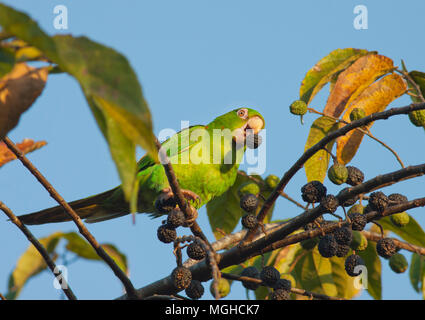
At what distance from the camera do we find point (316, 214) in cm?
251

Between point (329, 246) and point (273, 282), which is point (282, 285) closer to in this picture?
point (273, 282)

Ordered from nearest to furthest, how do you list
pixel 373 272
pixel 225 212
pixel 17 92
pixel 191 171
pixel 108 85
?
pixel 108 85 < pixel 17 92 < pixel 373 272 < pixel 225 212 < pixel 191 171

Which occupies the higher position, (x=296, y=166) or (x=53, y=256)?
(x=296, y=166)

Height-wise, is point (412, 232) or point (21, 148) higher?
point (21, 148)

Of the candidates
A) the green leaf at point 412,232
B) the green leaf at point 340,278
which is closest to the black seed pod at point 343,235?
the green leaf at point 412,232

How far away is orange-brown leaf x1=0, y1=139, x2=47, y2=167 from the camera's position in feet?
7.45

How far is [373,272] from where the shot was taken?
3.72 m

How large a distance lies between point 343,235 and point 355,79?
1175mm

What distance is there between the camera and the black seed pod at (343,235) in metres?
2.54

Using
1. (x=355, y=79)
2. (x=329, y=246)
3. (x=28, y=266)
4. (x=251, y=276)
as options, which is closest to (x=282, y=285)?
(x=251, y=276)

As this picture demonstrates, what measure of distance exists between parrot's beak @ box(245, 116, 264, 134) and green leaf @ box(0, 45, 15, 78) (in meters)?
3.90

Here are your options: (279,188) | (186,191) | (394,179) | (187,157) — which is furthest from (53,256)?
(187,157)
